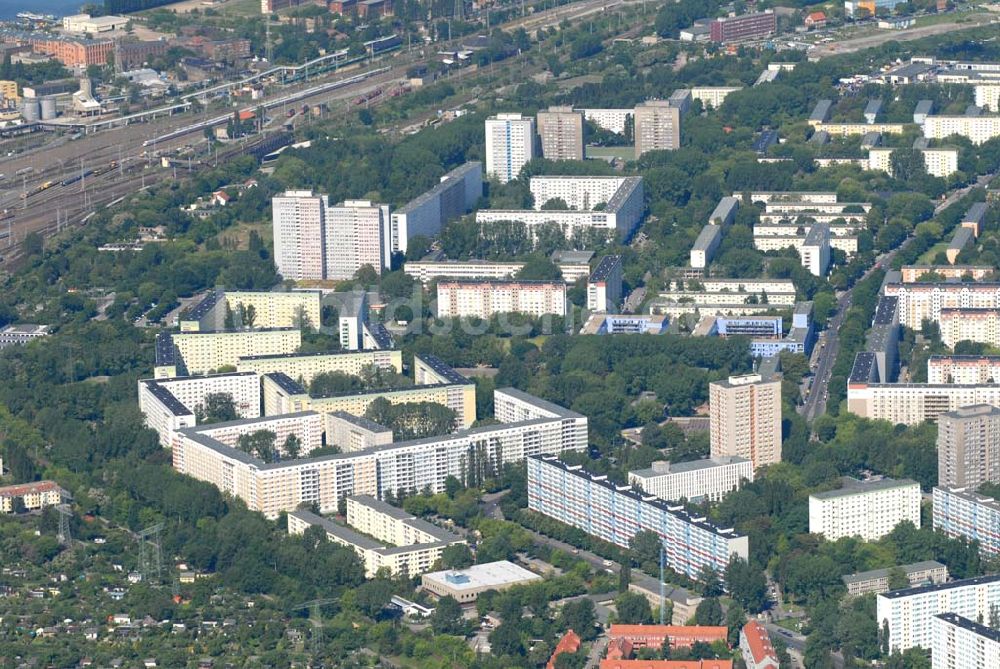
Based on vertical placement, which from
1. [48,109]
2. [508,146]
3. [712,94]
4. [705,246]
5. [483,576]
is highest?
[712,94]

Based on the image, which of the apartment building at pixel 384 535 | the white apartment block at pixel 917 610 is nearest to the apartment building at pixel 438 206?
the apartment building at pixel 384 535

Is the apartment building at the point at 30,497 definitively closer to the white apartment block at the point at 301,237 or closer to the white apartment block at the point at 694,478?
the white apartment block at the point at 694,478

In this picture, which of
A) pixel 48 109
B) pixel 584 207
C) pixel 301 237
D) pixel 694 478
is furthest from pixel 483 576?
pixel 48 109

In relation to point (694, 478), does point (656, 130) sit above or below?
above

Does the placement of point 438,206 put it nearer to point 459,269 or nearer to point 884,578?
point 459,269

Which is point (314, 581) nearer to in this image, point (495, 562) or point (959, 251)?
point (495, 562)

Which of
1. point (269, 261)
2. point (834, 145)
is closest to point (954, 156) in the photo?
point (834, 145)

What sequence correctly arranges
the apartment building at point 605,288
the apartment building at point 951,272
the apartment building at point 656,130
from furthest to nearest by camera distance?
1. the apartment building at point 656,130
2. the apartment building at point 951,272
3. the apartment building at point 605,288
